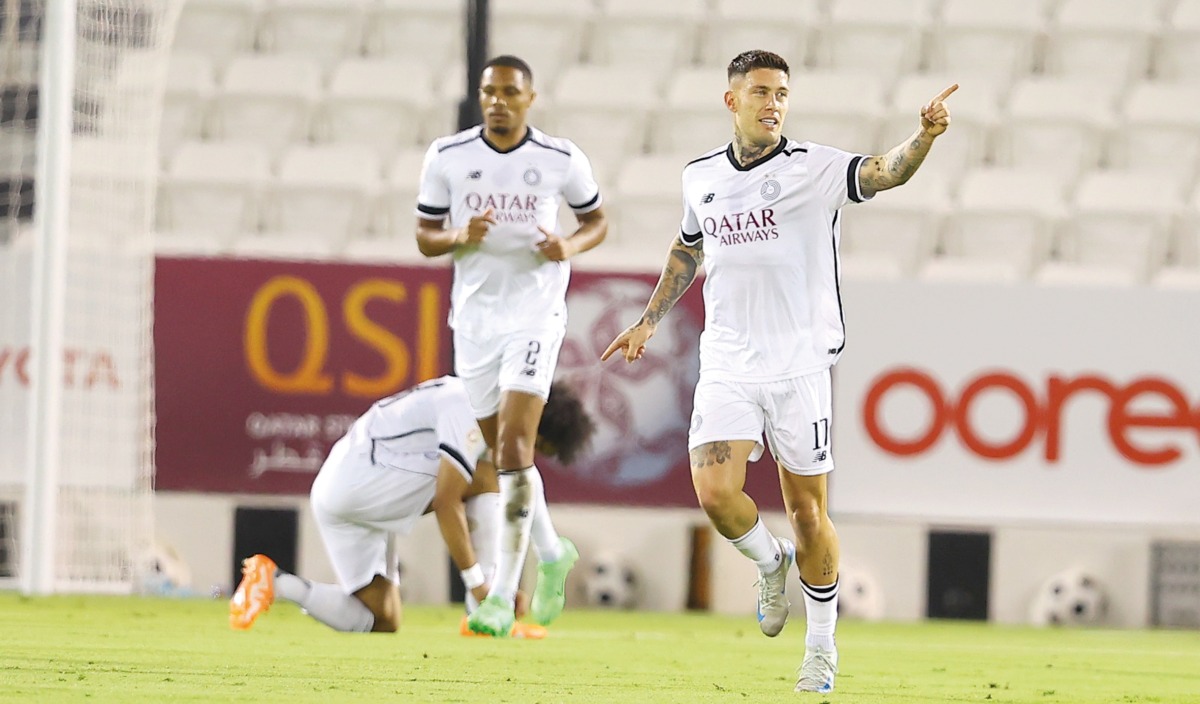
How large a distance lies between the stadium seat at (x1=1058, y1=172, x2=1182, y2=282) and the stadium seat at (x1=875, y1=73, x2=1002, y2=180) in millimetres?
774

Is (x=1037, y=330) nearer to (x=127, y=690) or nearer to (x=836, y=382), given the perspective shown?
(x=836, y=382)

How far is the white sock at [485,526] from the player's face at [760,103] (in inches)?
110

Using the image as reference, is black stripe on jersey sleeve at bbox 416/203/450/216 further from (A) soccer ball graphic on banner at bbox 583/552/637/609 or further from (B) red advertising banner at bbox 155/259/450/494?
(A) soccer ball graphic on banner at bbox 583/552/637/609

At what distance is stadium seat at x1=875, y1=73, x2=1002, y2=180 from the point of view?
1234 centimetres

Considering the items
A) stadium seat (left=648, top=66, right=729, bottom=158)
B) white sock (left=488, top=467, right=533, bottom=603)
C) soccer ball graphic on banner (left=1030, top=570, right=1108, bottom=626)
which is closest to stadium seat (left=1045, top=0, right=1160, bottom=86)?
stadium seat (left=648, top=66, right=729, bottom=158)

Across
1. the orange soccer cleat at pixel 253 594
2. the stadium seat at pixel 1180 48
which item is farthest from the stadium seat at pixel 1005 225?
the orange soccer cleat at pixel 253 594

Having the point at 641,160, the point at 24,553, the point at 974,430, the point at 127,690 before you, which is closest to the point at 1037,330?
the point at 974,430

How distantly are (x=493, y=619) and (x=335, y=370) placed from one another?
3206 millimetres

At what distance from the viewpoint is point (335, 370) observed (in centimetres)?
1005

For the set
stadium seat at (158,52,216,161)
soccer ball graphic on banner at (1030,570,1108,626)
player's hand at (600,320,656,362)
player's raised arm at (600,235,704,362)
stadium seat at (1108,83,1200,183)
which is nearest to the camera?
player's hand at (600,320,656,362)

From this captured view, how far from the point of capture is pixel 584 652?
6.66 m

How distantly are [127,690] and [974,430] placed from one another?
6.11m

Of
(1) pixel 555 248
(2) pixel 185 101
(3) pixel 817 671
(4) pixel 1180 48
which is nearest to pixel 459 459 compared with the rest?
(1) pixel 555 248

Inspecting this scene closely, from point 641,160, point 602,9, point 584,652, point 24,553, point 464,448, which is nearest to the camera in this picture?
point 584,652
